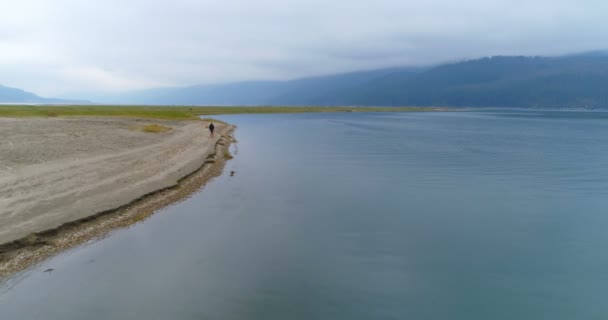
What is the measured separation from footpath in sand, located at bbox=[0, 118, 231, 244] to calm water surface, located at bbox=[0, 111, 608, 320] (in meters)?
2.99

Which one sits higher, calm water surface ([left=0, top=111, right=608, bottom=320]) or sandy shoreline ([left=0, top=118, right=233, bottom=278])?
sandy shoreline ([left=0, top=118, right=233, bottom=278])

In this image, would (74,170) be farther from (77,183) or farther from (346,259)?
(346,259)

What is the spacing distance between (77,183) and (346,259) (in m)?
18.0

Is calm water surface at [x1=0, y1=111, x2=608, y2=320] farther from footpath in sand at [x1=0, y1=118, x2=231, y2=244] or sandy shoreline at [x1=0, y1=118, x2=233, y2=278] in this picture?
footpath in sand at [x1=0, y1=118, x2=231, y2=244]

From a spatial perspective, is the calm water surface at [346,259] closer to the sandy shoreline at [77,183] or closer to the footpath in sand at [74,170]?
the sandy shoreline at [77,183]

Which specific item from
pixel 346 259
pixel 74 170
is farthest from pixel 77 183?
pixel 346 259

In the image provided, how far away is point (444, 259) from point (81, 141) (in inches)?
1523

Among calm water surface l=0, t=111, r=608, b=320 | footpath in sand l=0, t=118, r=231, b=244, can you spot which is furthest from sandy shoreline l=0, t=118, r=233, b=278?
calm water surface l=0, t=111, r=608, b=320

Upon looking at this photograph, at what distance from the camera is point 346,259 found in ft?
48.4

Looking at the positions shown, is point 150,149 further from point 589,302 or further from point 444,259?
point 589,302

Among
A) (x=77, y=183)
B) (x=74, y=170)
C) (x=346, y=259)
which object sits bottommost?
(x=346, y=259)

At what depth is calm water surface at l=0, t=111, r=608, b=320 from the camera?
11445mm

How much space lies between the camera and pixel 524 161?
3941 cm

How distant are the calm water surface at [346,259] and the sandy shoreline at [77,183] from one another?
4.63 feet
